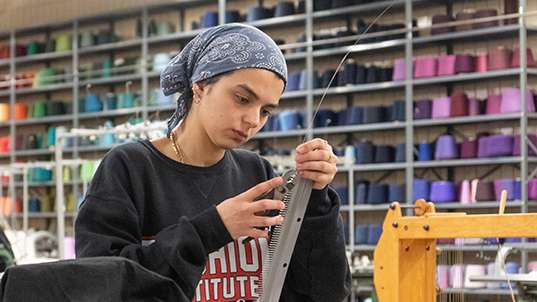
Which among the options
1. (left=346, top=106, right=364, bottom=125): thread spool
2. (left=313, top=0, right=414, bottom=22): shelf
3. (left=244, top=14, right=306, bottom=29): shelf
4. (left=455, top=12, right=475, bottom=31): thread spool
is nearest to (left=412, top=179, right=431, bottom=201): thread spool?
(left=346, top=106, right=364, bottom=125): thread spool

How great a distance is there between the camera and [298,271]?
2.49 ft

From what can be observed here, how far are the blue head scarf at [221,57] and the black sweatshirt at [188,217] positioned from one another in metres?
0.10

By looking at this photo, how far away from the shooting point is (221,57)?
698 millimetres

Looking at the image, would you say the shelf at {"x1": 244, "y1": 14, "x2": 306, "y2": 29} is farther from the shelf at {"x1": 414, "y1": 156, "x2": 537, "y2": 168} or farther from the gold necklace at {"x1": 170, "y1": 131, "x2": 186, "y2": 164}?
the gold necklace at {"x1": 170, "y1": 131, "x2": 186, "y2": 164}

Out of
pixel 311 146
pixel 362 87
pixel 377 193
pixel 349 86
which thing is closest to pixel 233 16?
pixel 349 86

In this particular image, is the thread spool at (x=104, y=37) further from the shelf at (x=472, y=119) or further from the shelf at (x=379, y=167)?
the shelf at (x=472, y=119)

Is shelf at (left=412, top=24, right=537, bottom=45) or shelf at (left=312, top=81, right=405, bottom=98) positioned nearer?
shelf at (left=412, top=24, right=537, bottom=45)

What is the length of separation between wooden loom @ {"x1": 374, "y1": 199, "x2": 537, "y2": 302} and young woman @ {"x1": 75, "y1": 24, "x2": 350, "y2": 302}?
0.84 metres

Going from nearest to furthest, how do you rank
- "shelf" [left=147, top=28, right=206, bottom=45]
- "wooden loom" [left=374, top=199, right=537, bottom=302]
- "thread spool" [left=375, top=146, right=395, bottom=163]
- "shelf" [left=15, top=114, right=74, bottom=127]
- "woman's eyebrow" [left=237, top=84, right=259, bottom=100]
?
"woman's eyebrow" [left=237, top=84, right=259, bottom=100] < "wooden loom" [left=374, top=199, right=537, bottom=302] < "thread spool" [left=375, top=146, right=395, bottom=163] < "shelf" [left=147, top=28, right=206, bottom=45] < "shelf" [left=15, top=114, right=74, bottom=127]

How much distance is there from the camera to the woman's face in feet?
2.26

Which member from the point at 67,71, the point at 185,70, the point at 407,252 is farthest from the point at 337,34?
the point at 185,70

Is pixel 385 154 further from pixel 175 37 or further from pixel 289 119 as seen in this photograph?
pixel 175 37

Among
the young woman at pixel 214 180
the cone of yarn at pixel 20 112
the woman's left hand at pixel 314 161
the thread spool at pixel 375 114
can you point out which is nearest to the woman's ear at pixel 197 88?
the young woman at pixel 214 180

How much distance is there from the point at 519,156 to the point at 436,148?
0.66 metres
